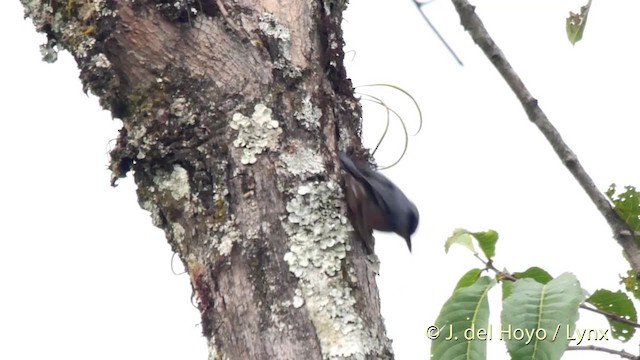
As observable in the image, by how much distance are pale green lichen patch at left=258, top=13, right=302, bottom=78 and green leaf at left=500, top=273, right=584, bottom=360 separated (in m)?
0.62

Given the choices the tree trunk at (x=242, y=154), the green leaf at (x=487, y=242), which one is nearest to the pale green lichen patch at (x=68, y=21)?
the tree trunk at (x=242, y=154)

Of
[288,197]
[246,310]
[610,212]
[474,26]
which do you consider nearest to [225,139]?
[288,197]

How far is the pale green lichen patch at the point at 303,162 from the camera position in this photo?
6.79ft

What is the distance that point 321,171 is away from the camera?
209cm

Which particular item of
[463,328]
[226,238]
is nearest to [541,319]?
[463,328]

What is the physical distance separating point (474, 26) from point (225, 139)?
492 millimetres

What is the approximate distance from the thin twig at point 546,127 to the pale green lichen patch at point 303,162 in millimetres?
358

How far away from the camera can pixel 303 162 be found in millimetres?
2078

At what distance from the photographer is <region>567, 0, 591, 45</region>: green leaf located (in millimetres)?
2164

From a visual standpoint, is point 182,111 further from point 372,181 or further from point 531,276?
point 531,276

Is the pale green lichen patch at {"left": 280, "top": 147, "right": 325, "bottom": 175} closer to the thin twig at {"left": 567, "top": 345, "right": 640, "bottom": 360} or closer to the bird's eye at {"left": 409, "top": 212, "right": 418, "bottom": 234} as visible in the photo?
the bird's eye at {"left": 409, "top": 212, "right": 418, "bottom": 234}

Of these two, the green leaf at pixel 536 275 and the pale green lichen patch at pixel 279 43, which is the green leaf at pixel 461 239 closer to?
the green leaf at pixel 536 275

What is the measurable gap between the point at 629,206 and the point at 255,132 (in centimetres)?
70

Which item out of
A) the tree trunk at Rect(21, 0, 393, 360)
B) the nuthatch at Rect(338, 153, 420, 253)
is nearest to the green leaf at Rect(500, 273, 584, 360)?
the tree trunk at Rect(21, 0, 393, 360)
